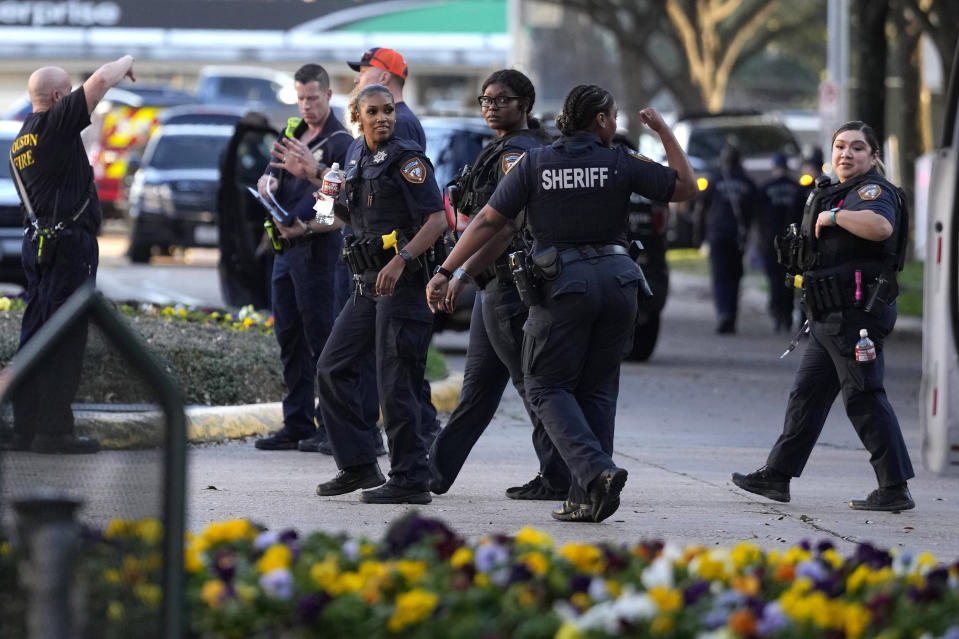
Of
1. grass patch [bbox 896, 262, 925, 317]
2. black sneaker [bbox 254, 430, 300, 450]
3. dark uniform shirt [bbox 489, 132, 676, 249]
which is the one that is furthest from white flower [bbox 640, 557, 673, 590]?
grass patch [bbox 896, 262, 925, 317]

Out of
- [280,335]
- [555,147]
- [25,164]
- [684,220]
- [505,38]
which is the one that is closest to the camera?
[555,147]

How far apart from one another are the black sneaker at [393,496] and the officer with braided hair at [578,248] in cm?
73

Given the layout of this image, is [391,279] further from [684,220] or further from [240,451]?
[684,220]

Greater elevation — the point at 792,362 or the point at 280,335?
the point at 280,335

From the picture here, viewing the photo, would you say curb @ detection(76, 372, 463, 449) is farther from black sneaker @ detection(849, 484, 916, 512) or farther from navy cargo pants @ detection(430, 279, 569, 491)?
black sneaker @ detection(849, 484, 916, 512)

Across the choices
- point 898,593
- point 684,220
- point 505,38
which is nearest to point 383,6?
point 505,38

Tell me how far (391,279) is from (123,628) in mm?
3493

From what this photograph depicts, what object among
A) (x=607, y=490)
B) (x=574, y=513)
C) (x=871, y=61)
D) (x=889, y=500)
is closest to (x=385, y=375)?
(x=574, y=513)

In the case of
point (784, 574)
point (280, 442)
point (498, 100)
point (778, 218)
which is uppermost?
point (498, 100)

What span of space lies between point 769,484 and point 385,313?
186cm

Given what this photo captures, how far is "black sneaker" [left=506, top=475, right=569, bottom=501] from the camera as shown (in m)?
7.81

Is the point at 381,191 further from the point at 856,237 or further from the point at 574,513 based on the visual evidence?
the point at 856,237

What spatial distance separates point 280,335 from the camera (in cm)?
918

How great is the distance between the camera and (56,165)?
8.56m
